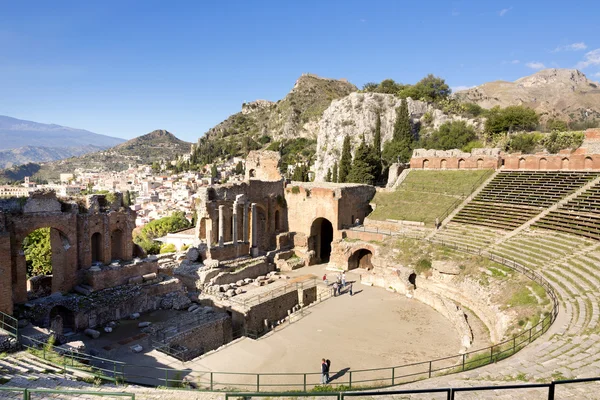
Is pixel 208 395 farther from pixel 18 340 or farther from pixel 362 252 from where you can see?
pixel 362 252

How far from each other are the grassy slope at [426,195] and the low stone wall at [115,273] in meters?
19.2

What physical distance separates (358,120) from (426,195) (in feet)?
120

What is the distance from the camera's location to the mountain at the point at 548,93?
98300 mm

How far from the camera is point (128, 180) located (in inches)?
5969

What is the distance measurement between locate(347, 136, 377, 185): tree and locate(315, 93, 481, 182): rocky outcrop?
63.2 feet

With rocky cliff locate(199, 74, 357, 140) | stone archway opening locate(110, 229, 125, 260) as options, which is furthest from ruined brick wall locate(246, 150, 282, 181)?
rocky cliff locate(199, 74, 357, 140)

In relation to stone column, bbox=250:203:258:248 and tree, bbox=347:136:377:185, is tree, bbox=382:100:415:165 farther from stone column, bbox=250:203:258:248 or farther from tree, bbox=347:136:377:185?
stone column, bbox=250:203:258:248

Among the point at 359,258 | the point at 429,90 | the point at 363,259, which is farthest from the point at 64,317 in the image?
the point at 429,90

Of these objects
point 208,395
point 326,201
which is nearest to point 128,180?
point 326,201

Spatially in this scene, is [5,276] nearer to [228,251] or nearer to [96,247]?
[96,247]

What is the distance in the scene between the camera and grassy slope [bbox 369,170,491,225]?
1292 inches

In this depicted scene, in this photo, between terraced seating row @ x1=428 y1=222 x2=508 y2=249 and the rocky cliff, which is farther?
the rocky cliff

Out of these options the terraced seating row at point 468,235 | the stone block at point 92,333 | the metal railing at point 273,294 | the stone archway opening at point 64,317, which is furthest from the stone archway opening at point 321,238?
the stone archway opening at point 64,317

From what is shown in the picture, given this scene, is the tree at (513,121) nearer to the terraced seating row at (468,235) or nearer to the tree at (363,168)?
the tree at (363,168)
